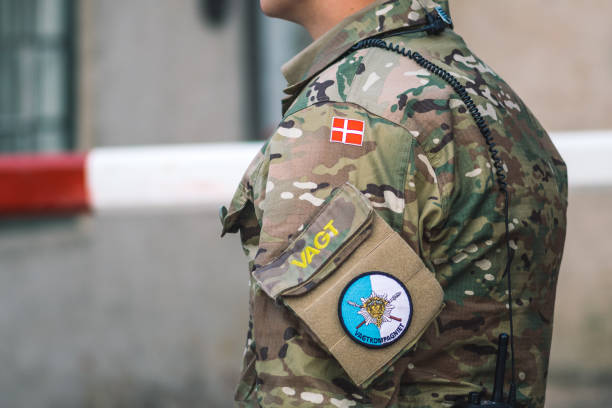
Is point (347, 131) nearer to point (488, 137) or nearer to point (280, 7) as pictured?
point (488, 137)

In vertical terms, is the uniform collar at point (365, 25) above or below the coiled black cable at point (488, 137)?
above

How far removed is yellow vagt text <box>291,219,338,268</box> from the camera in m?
1.05

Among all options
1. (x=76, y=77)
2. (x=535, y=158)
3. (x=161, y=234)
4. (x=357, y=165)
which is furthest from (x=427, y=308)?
(x=76, y=77)

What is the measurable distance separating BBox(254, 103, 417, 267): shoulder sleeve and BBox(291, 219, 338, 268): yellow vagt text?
0.03 meters

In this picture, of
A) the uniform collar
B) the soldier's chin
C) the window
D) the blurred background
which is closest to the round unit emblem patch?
the uniform collar

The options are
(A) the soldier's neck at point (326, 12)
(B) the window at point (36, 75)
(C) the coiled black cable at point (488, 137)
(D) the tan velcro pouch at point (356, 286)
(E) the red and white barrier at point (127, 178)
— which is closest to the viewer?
(D) the tan velcro pouch at point (356, 286)

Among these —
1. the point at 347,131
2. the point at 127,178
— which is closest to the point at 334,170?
the point at 347,131

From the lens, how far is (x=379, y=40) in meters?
1.21

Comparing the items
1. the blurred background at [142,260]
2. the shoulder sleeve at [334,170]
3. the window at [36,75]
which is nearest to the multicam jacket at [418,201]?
the shoulder sleeve at [334,170]

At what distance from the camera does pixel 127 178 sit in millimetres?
2686

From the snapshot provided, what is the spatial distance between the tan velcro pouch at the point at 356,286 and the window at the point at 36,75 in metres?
3.38

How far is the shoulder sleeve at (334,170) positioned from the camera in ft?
3.49

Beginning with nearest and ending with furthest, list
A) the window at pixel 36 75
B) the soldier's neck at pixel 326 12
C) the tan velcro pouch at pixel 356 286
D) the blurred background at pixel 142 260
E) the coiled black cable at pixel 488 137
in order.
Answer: the tan velcro pouch at pixel 356 286 < the coiled black cable at pixel 488 137 < the soldier's neck at pixel 326 12 < the blurred background at pixel 142 260 < the window at pixel 36 75

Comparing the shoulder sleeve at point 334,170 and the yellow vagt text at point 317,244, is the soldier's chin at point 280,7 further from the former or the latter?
the yellow vagt text at point 317,244
